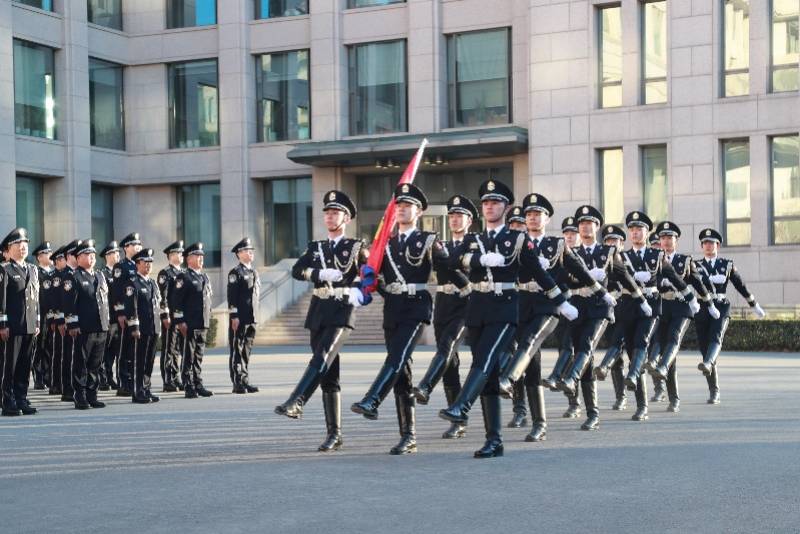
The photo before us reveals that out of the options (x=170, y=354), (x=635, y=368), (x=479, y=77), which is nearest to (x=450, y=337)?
(x=635, y=368)

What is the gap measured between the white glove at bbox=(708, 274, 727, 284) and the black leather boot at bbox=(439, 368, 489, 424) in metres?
7.00

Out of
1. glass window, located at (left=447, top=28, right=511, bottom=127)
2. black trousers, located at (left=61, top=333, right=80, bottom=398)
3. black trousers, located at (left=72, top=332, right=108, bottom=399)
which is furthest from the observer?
glass window, located at (left=447, top=28, right=511, bottom=127)

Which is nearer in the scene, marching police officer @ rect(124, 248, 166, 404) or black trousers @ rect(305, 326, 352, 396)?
black trousers @ rect(305, 326, 352, 396)

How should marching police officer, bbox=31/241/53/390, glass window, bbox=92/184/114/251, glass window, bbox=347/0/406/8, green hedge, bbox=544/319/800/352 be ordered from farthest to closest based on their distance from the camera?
glass window, bbox=92/184/114/251, glass window, bbox=347/0/406/8, green hedge, bbox=544/319/800/352, marching police officer, bbox=31/241/53/390

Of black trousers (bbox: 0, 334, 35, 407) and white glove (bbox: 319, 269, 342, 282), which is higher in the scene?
white glove (bbox: 319, 269, 342, 282)

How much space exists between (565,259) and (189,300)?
7.43 meters

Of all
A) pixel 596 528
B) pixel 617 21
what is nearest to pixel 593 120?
pixel 617 21

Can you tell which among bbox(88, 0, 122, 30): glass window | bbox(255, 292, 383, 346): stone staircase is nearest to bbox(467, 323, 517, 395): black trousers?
bbox(255, 292, 383, 346): stone staircase

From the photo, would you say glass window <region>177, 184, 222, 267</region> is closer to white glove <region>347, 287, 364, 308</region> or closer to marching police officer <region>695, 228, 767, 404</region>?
marching police officer <region>695, 228, 767, 404</region>

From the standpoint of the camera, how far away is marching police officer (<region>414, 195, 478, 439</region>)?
12219 millimetres

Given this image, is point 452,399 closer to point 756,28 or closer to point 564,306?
point 564,306

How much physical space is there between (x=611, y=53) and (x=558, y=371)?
81.5ft

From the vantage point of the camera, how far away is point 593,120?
3600 cm

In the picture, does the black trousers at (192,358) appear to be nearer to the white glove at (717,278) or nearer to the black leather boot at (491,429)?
the white glove at (717,278)
